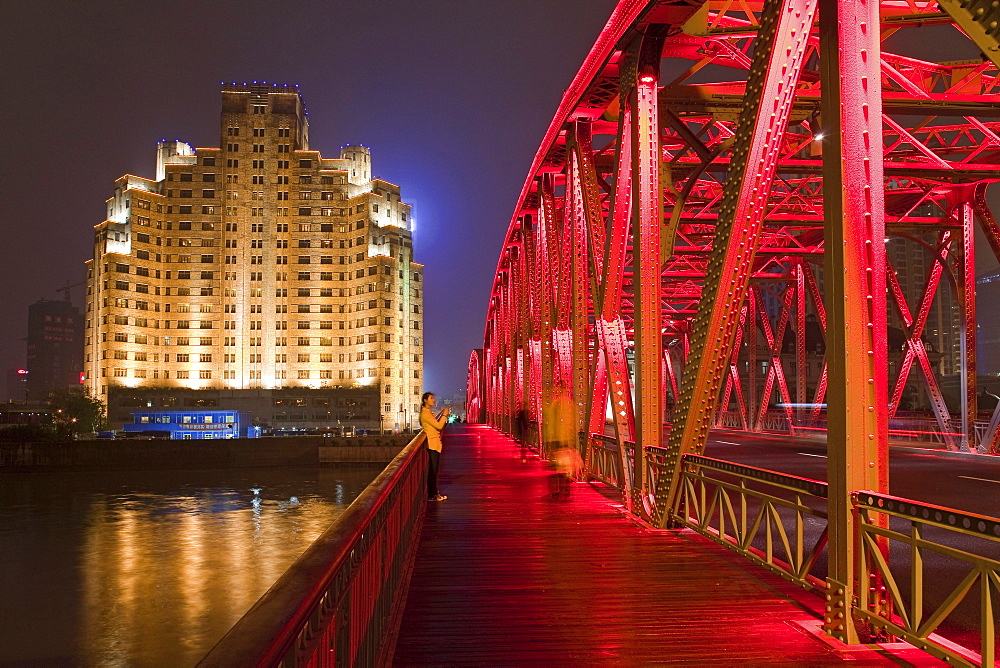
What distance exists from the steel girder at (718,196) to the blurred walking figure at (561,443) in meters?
0.82

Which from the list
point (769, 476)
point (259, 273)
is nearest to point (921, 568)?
point (769, 476)

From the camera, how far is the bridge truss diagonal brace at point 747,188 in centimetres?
602

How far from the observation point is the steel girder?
512 centimetres

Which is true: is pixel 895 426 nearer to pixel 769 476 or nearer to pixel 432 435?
pixel 432 435

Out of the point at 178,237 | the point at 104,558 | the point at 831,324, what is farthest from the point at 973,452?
the point at 178,237

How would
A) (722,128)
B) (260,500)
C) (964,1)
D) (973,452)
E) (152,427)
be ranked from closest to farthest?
(964,1), (722,128), (973,452), (260,500), (152,427)

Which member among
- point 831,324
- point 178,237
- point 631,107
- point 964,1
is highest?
point 178,237

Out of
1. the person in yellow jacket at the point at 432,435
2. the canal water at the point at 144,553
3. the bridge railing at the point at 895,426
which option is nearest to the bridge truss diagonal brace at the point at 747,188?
the person in yellow jacket at the point at 432,435

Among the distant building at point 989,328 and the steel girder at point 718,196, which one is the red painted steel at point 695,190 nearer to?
the steel girder at point 718,196

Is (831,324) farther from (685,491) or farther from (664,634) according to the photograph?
(685,491)

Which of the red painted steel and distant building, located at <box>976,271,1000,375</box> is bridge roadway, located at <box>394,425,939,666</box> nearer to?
the red painted steel

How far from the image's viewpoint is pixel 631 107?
1043 cm

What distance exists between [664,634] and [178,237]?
118 m

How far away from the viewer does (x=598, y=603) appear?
6.10 meters
